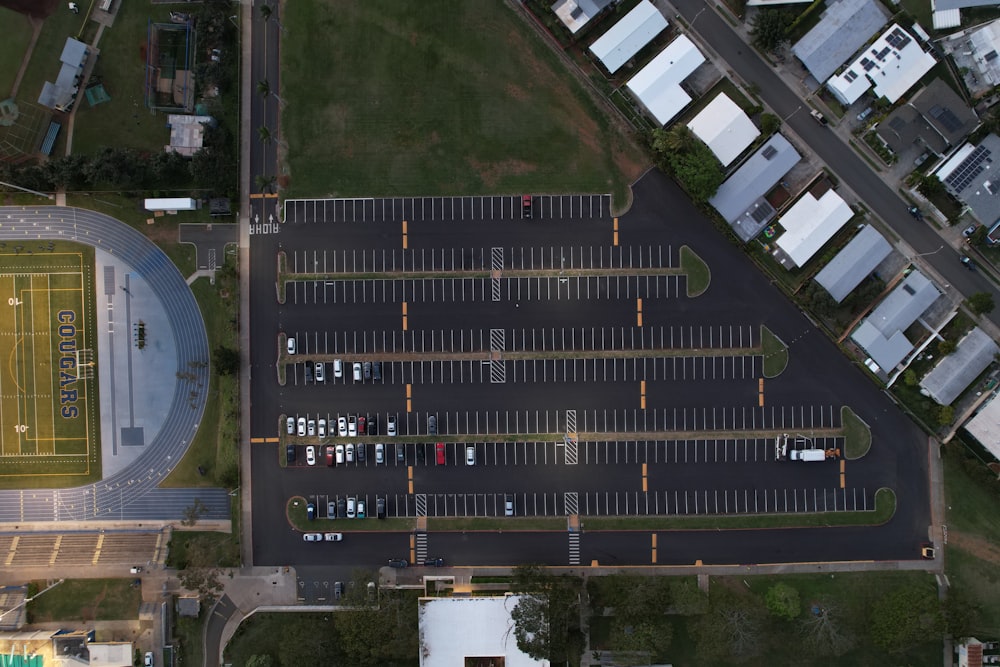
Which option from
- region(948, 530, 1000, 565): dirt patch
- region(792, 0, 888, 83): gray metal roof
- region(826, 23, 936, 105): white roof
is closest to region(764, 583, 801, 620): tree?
region(948, 530, 1000, 565): dirt patch

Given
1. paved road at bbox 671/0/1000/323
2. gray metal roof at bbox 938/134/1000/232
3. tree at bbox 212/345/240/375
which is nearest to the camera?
gray metal roof at bbox 938/134/1000/232

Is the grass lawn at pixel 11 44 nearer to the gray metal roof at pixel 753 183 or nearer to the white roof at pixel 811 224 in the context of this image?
the gray metal roof at pixel 753 183

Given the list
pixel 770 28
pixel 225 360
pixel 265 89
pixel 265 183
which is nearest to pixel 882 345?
pixel 770 28

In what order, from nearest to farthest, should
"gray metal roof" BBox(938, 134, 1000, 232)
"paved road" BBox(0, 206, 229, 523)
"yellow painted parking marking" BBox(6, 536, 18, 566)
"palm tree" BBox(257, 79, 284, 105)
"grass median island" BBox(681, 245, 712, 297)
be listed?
1. "gray metal roof" BBox(938, 134, 1000, 232)
2. "palm tree" BBox(257, 79, 284, 105)
3. "grass median island" BBox(681, 245, 712, 297)
4. "yellow painted parking marking" BBox(6, 536, 18, 566)
5. "paved road" BBox(0, 206, 229, 523)

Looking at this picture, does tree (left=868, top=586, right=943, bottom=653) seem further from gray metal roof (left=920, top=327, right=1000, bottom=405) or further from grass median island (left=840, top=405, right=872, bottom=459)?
gray metal roof (left=920, top=327, right=1000, bottom=405)

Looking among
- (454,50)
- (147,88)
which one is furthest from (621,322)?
(147,88)

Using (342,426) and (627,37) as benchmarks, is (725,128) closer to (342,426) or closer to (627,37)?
(627,37)
